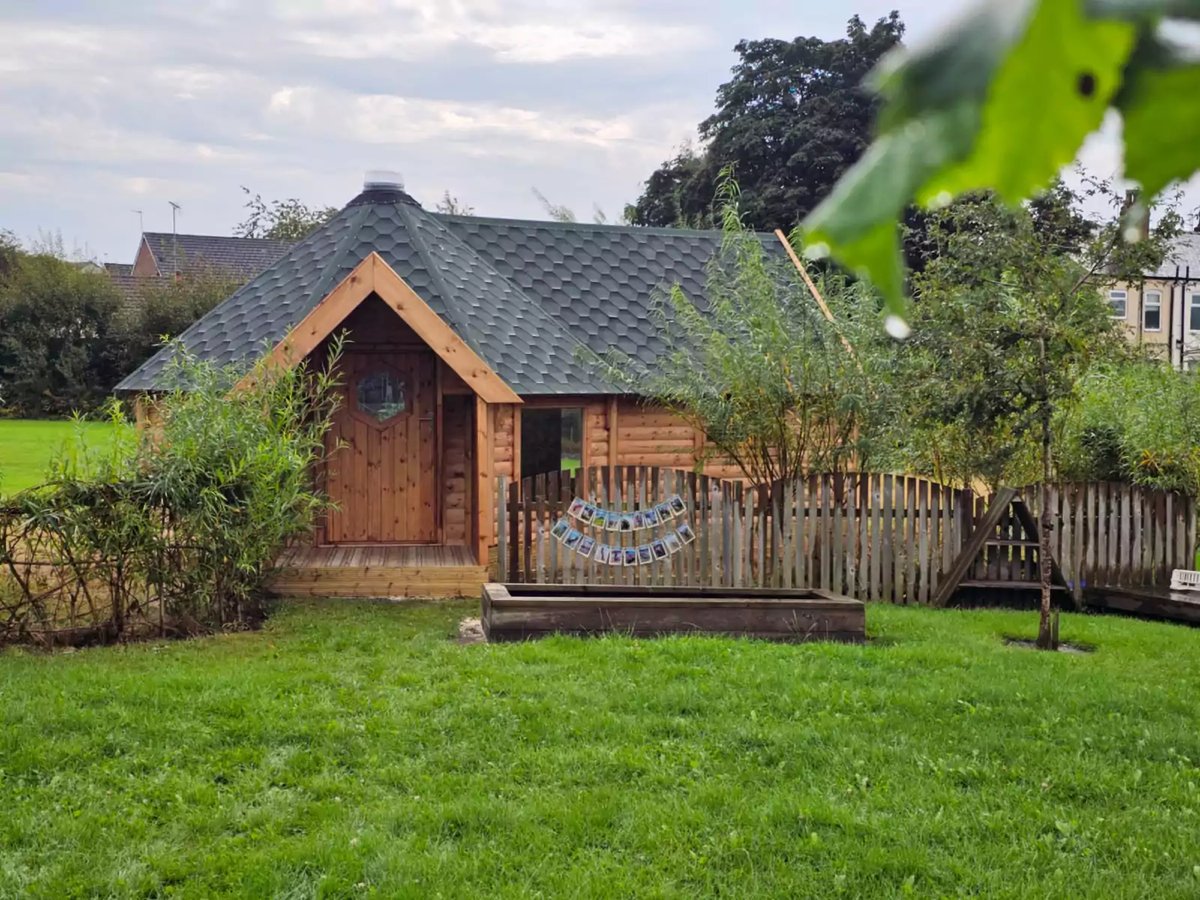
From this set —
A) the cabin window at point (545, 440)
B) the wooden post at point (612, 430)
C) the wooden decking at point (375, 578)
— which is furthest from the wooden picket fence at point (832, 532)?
the cabin window at point (545, 440)

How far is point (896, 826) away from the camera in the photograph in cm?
486

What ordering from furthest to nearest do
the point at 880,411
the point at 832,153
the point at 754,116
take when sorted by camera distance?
the point at 754,116, the point at 832,153, the point at 880,411

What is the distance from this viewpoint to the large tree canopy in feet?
79.6

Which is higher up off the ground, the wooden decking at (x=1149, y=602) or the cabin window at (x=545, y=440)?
the cabin window at (x=545, y=440)

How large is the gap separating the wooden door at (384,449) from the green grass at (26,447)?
3279 millimetres

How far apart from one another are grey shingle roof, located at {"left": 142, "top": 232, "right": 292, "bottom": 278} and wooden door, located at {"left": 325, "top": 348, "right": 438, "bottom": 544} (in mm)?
30758

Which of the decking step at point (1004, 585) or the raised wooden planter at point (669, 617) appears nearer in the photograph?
the raised wooden planter at point (669, 617)

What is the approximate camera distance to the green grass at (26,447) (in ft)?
56.5

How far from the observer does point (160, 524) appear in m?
8.90

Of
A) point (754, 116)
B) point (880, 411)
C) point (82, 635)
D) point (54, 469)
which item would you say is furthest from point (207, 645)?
point (754, 116)

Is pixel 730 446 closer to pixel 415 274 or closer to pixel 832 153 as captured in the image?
pixel 415 274

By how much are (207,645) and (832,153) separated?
76.5ft

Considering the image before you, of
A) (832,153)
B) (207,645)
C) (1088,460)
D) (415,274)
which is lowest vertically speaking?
(207,645)

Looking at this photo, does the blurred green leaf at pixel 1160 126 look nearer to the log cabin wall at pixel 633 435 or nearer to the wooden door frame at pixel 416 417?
the log cabin wall at pixel 633 435
